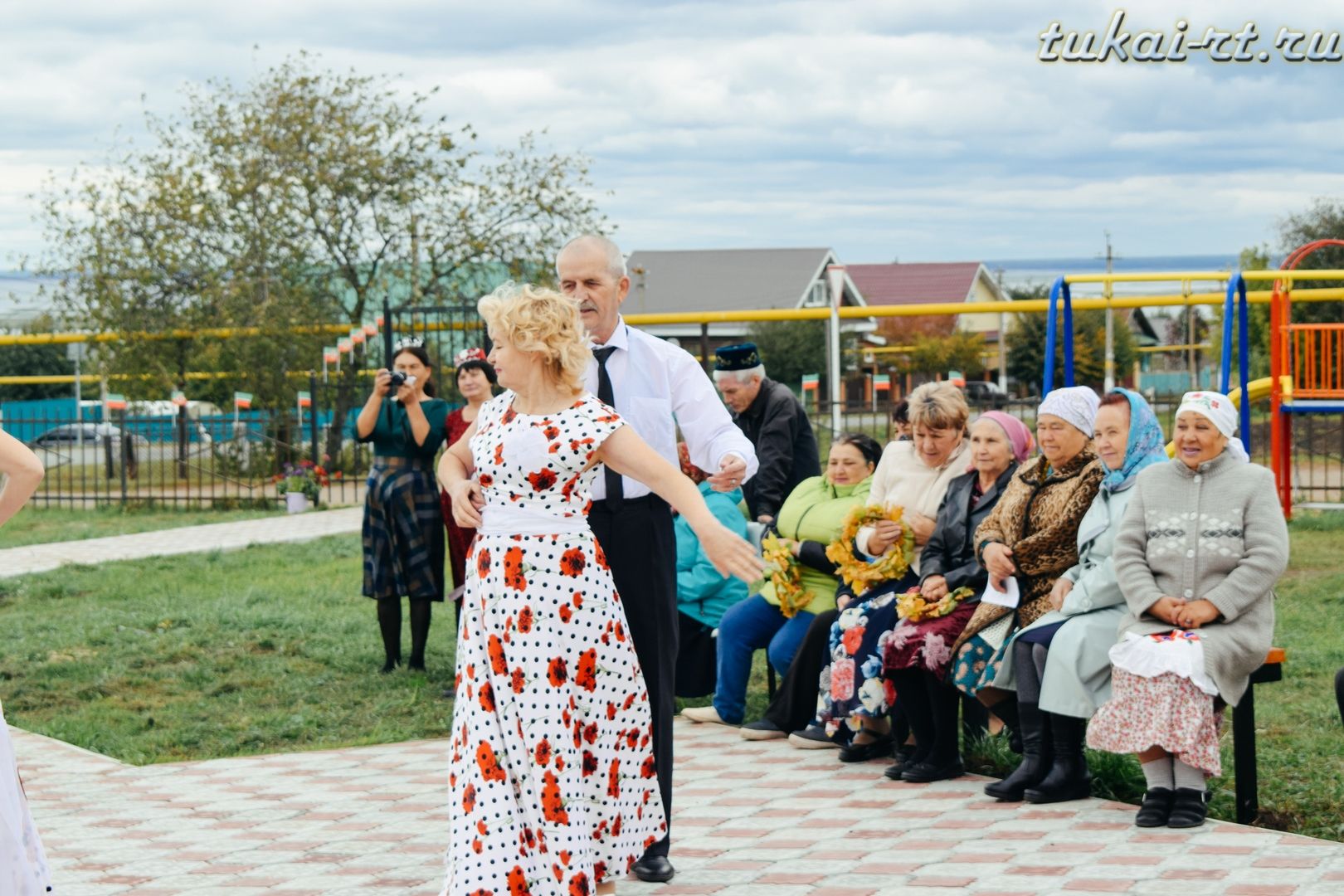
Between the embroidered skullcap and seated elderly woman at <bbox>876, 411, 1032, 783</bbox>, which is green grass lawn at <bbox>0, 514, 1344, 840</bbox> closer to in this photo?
seated elderly woman at <bbox>876, 411, 1032, 783</bbox>

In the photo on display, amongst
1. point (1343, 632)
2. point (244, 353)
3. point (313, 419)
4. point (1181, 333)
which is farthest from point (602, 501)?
point (1181, 333)

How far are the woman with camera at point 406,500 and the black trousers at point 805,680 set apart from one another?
2246 mm

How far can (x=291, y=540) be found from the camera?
1494 centimetres

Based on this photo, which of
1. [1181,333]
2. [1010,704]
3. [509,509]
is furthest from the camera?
[1181,333]

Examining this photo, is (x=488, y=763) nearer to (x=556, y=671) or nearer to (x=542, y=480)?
(x=556, y=671)

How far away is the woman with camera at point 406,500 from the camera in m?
8.20

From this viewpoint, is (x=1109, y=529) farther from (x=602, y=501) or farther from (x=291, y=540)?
(x=291, y=540)

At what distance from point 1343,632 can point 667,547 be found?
5.45m

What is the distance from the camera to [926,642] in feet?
19.9

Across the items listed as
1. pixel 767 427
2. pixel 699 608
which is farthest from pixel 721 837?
pixel 767 427

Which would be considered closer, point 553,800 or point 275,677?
point 553,800

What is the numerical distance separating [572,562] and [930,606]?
2.26 metres

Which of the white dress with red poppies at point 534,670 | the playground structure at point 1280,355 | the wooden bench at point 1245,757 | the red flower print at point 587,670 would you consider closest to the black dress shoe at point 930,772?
the wooden bench at point 1245,757

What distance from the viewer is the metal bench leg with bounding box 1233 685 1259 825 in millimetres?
5258
